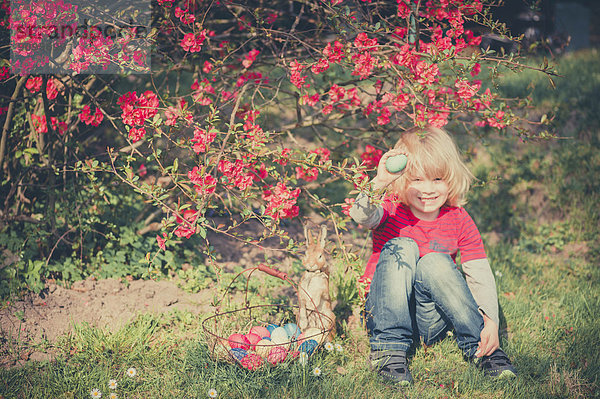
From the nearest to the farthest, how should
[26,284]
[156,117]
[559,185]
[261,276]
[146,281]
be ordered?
[156,117] → [26,284] → [146,281] → [261,276] → [559,185]

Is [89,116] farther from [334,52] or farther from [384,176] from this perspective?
[384,176]

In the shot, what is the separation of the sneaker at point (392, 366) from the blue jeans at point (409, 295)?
32 millimetres

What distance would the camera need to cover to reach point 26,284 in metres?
2.79

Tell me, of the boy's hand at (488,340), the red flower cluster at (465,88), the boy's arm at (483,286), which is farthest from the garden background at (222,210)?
the boy's arm at (483,286)

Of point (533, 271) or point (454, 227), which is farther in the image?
point (533, 271)

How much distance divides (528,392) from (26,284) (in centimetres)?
258

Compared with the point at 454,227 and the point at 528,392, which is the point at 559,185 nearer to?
the point at 454,227

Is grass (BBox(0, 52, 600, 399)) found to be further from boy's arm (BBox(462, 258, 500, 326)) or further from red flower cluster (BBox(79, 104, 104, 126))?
red flower cluster (BBox(79, 104, 104, 126))

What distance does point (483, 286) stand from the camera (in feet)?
8.20

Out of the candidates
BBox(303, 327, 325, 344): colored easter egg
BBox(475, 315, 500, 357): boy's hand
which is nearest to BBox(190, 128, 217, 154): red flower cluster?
BBox(303, 327, 325, 344): colored easter egg

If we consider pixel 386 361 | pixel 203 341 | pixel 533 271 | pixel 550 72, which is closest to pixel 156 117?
pixel 203 341

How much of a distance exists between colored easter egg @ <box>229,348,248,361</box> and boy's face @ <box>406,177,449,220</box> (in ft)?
3.56

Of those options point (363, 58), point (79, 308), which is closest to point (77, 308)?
point (79, 308)

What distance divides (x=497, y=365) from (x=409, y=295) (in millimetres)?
526
